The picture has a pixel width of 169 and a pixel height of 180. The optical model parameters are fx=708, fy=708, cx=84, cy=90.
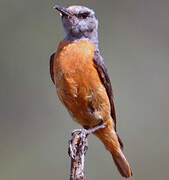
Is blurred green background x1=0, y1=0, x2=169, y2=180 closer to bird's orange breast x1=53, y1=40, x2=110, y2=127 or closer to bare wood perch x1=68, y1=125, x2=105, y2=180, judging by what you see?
bird's orange breast x1=53, y1=40, x2=110, y2=127

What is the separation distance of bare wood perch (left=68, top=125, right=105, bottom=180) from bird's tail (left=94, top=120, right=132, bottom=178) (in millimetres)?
916

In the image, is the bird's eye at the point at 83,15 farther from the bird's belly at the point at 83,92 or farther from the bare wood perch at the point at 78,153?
the bare wood perch at the point at 78,153

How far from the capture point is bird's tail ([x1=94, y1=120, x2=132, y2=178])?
458 inches

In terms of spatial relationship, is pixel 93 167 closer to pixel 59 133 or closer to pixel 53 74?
pixel 59 133

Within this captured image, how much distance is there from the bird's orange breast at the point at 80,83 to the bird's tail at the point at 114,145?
39 centimetres

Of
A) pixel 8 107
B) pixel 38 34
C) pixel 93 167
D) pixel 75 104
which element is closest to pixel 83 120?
pixel 75 104

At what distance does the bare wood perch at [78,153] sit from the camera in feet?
31.4

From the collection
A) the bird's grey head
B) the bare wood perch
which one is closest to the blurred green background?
the bird's grey head

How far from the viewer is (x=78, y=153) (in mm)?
10070

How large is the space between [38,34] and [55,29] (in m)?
0.46

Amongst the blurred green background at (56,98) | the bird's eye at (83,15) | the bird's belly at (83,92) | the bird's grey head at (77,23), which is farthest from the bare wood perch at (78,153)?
the blurred green background at (56,98)

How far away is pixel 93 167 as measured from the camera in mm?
15398

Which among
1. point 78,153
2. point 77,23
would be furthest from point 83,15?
point 78,153

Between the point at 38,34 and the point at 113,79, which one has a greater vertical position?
the point at 38,34
